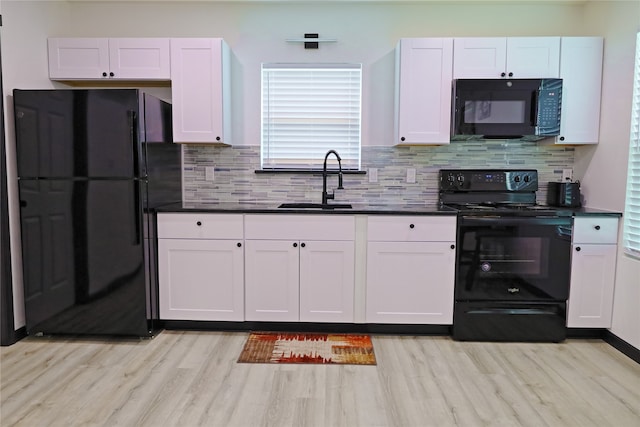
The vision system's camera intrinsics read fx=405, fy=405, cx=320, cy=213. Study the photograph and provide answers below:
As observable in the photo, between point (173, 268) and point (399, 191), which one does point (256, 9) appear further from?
point (173, 268)

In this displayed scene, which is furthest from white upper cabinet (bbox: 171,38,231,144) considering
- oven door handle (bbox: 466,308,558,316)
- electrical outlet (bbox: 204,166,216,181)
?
oven door handle (bbox: 466,308,558,316)

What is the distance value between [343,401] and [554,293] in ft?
5.46

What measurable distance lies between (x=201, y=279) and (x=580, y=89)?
9.81ft

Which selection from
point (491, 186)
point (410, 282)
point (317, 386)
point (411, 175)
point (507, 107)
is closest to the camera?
point (317, 386)

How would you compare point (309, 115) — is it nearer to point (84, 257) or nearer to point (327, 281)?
point (327, 281)

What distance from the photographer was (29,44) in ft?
9.04

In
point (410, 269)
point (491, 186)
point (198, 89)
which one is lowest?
point (410, 269)

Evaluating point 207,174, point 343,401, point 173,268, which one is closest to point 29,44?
point 207,174

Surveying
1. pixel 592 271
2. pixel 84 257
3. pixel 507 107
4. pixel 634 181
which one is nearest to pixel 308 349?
pixel 84 257

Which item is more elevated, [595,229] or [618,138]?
[618,138]

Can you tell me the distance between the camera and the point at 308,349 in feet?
8.50

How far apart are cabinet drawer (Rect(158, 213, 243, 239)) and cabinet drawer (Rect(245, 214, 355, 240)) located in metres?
0.09

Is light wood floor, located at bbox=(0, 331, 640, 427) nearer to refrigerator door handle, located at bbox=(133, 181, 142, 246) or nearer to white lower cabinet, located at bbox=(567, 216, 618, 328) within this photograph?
white lower cabinet, located at bbox=(567, 216, 618, 328)

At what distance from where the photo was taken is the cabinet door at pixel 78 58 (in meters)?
2.93
